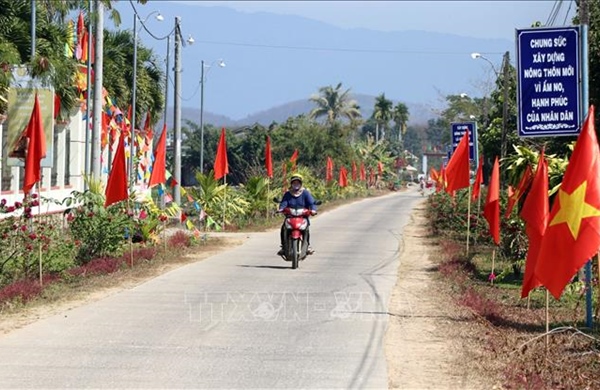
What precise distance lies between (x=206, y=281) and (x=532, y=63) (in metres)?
6.33

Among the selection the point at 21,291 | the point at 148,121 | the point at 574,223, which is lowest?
the point at 21,291

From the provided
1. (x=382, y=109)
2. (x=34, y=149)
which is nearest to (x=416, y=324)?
(x=34, y=149)

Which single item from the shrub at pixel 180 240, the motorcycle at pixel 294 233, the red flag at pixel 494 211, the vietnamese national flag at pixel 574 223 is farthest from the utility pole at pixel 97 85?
the vietnamese national flag at pixel 574 223

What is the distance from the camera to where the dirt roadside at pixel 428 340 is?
7.88m

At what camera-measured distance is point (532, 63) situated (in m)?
11.6

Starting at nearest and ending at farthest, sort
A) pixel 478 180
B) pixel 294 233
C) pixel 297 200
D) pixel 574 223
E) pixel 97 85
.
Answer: pixel 574 223 → pixel 294 233 → pixel 297 200 → pixel 97 85 → pixel 478 180

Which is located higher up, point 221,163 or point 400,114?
point 400,114

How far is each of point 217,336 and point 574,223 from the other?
12.8 feet

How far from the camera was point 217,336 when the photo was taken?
955 centimetres

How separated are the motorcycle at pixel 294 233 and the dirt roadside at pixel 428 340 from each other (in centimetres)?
206

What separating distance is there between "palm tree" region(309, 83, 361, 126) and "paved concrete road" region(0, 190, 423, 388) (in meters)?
93.6

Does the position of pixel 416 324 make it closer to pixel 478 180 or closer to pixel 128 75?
pixel 478 180

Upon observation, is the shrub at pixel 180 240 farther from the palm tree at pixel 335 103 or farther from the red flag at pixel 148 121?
the palm tree at pixel 335 103

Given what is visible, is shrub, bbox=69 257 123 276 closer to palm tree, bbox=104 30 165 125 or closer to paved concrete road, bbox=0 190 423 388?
paved concrete road, bbox=0 190 423 388
